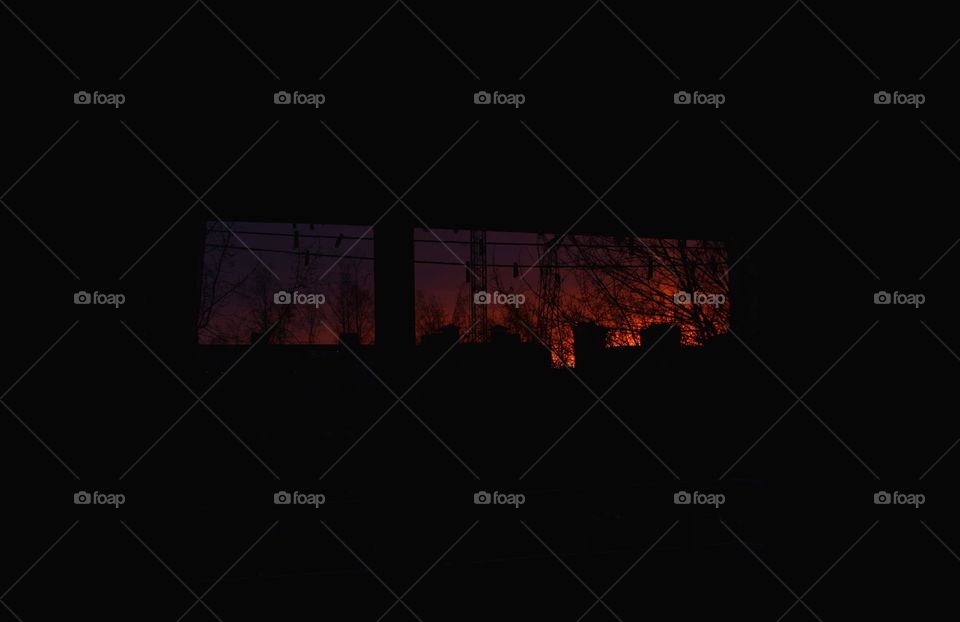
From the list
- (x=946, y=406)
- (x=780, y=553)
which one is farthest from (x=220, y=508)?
(x=946, y=406)

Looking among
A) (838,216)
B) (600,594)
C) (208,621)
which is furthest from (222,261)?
(838,216)

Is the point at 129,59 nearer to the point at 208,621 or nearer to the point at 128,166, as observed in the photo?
the point at 128,166

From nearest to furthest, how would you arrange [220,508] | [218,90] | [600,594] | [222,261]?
[218,90], [220,508], [600,594], [222,261]

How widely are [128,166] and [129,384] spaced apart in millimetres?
948

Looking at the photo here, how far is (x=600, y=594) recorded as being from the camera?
3.32 m

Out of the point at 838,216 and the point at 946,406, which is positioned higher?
the point at 838,216

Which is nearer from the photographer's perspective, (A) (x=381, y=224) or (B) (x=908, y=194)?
(A) (x=381, y=224)

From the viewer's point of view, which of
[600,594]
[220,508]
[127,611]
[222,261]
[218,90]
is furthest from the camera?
[222,261]

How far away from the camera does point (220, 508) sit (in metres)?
2.73

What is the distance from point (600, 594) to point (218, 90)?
3.40 meters

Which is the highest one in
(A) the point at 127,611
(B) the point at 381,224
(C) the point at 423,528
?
(B) the point at 381,224

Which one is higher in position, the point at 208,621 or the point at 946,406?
the point at 946,406

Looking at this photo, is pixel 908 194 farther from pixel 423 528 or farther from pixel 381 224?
pixel 423 528

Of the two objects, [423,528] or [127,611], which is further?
[423,528]
